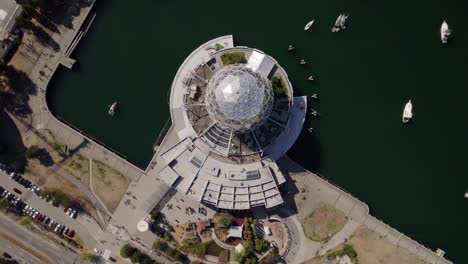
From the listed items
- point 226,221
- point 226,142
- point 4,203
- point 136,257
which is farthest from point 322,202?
point 4,203

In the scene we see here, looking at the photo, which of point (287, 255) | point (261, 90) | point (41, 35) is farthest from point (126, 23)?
point (287, 255)

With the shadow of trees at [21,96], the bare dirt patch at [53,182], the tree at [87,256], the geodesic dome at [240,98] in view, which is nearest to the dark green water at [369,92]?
the bare dirt patch at [53,182]

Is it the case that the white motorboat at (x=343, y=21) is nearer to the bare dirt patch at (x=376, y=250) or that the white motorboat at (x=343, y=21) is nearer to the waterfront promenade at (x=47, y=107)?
the bare dirt patch at (x=376, y=250)

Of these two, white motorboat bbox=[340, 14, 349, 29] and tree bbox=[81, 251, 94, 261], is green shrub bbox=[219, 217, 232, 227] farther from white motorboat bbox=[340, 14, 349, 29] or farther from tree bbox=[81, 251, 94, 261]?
white motorboat bbox=[340, 14, 349, 29]

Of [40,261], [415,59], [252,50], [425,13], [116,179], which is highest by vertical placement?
[425,13]

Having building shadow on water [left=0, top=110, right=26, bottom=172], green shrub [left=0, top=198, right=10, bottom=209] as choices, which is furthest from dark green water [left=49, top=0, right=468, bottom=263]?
green shrub [left=0, top=198, right=10, bottom=209]

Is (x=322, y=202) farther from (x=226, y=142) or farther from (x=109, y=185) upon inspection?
(x=109, y=185)

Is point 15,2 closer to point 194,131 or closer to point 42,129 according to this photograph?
point 42,129
